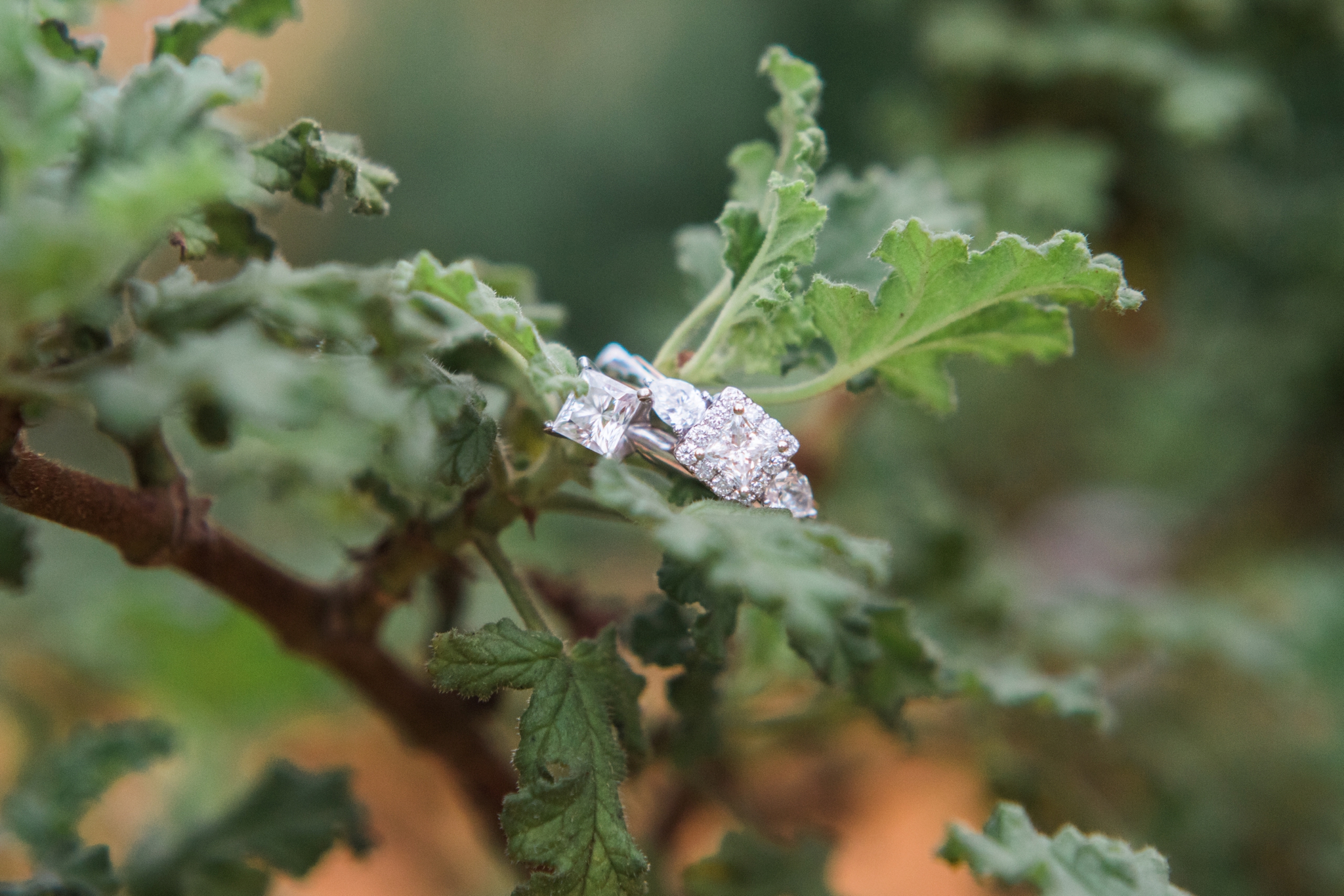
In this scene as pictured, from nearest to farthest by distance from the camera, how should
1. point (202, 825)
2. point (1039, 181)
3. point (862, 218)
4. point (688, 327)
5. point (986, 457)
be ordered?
point (688, 327)
point (862, 218)
point (202, 825)
point (1039, 181)
point (986, 457)

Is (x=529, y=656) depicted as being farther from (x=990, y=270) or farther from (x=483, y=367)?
(x=990, y=270)

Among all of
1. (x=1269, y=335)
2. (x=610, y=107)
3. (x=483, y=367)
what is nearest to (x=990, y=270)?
(x=483, y=367)

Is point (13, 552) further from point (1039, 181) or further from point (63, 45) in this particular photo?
point (1039, 181)

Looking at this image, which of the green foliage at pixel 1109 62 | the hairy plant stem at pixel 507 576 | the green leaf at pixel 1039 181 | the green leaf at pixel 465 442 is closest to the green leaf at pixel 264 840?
the hairy plant stem at pixel 507 576

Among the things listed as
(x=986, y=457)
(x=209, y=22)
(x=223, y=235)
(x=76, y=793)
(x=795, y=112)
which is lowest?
(x=76, y=793)

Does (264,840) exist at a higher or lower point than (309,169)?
lower

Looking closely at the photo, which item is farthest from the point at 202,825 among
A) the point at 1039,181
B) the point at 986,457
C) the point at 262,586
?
the point at 986,457

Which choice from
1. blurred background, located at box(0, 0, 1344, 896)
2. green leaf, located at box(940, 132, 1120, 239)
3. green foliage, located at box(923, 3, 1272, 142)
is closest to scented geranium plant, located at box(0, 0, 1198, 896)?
blurred background, located at box(0, 0, 1344, 896)
